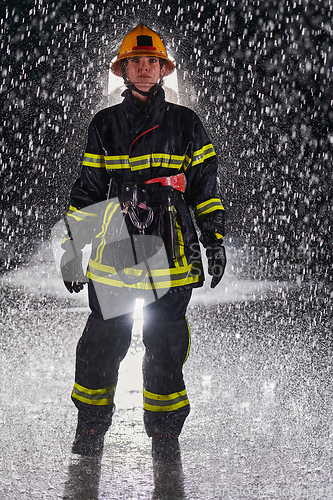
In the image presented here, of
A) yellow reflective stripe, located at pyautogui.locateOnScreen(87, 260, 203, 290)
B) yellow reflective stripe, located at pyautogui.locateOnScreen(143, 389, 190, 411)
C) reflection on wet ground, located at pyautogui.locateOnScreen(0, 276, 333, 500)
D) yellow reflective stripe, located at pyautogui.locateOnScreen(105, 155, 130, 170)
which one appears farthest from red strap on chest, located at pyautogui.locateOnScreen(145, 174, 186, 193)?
reflection on wet ground, located at pyautogui.locateOnScreen(0, 276, 333, 500)

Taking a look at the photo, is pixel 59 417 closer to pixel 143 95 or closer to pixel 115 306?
pixel 115 306

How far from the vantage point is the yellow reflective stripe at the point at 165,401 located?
2033 mm

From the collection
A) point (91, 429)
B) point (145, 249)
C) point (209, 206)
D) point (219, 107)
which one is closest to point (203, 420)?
point (91, 429)

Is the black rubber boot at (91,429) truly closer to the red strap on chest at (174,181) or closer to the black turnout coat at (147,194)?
the black turnout coat at (147,194)

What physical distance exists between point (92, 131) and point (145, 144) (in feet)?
0.85

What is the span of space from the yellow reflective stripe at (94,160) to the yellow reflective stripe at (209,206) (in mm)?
456

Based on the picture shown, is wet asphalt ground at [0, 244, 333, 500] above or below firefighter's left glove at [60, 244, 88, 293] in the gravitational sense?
below

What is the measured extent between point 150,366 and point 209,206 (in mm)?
707

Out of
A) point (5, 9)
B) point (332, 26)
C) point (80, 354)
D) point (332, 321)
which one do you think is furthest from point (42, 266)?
point (80, 354)

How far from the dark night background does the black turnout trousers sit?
16.1 feet

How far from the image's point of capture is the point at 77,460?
1929 millimetres

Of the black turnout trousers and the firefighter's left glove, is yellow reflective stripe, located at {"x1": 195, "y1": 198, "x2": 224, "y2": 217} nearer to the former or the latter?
the black turnout trousers

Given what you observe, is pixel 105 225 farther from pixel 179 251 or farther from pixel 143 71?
pixel 143 71

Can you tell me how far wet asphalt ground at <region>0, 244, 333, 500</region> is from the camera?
1750mm
